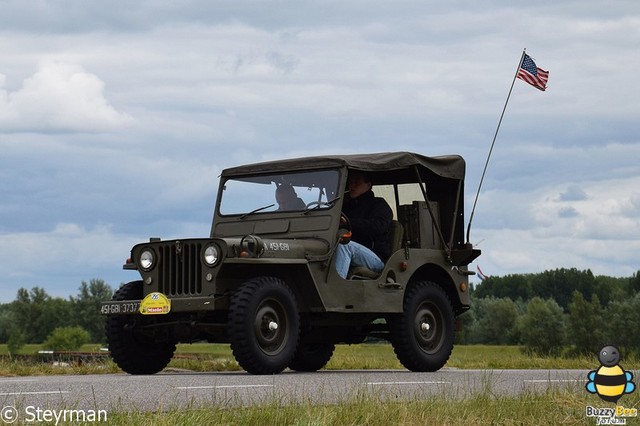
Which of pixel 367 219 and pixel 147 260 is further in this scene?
pixel 367 219

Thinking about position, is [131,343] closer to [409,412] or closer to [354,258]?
[354,258]

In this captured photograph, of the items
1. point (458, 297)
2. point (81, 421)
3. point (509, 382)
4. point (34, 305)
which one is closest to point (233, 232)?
point (458, 297)

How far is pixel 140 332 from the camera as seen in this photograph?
1383 cm

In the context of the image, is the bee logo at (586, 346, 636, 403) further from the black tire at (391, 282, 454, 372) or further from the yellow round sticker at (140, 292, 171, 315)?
the black tire at (391, 282, 454, 372)

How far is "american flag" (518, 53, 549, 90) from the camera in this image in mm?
20438

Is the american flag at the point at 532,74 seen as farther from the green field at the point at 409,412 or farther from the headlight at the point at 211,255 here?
the green field at the point at 409,412

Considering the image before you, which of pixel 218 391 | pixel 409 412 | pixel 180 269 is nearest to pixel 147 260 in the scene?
pixel 180 269

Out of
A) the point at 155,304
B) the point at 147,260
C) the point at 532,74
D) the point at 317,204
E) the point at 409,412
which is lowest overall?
the point at 409,412

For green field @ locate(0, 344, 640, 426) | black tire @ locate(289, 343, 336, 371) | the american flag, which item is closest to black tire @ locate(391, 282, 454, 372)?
black tire @ locate(289, 343, 336, 371)

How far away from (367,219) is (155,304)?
334 centimetres

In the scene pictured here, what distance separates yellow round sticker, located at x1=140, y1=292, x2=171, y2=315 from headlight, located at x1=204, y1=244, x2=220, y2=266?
64 cm

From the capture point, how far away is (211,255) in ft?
42.6

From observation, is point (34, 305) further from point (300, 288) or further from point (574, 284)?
point (300, 288)

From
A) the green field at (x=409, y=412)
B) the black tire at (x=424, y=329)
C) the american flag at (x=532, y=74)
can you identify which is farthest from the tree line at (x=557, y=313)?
the green field at (x=409, y=412)
